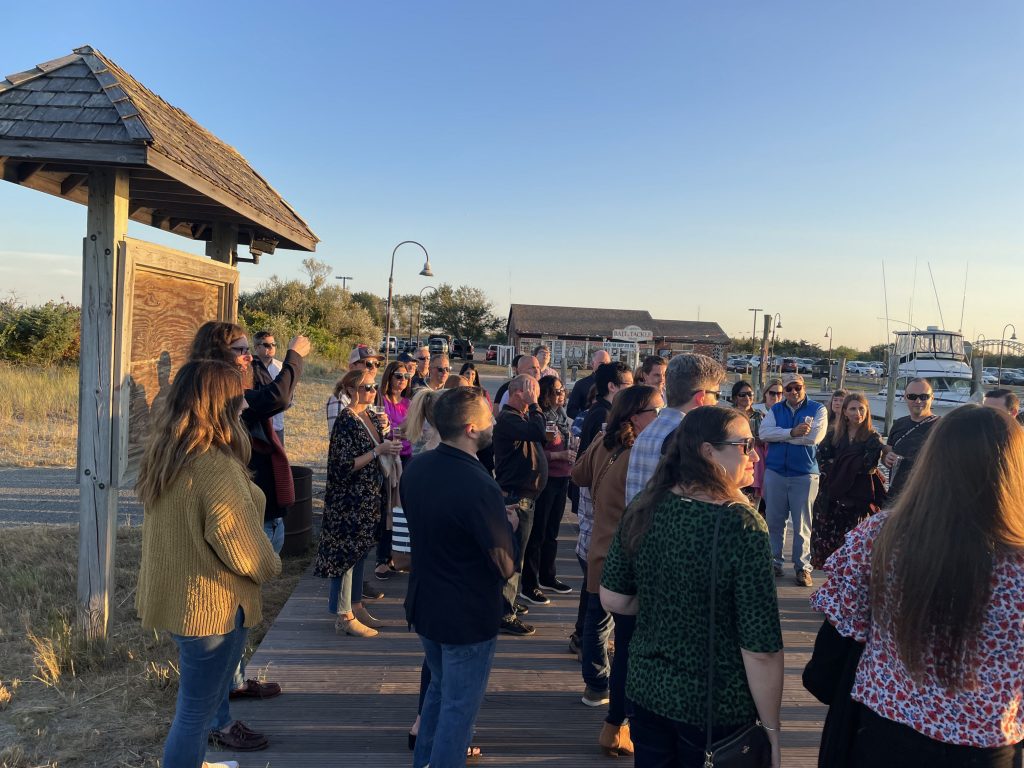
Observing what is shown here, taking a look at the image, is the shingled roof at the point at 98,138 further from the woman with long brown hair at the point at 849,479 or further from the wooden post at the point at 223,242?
the woman with long brown hair at the point at 849,479

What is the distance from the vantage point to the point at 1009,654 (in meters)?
1.78

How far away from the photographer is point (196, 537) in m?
2.73

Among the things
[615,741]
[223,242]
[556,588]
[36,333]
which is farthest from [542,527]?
[36,333]

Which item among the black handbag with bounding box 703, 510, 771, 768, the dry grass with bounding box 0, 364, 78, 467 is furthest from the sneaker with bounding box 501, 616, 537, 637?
the dry grass with bounding box 0, 364, 78, 467

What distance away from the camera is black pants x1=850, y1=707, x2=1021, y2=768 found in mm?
1798

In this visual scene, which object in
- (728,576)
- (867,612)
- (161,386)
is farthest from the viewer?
(161,386)

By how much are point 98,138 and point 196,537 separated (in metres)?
2.67

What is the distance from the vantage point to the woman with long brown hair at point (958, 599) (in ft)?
5.75

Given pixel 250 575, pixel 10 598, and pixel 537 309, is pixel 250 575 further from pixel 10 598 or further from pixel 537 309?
pixel 537 309

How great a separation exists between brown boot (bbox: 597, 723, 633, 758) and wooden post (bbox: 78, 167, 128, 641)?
3.30 m

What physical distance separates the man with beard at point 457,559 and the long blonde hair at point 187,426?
30.2 inches

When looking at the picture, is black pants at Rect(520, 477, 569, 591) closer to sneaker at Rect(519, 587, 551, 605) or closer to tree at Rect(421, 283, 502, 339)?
sneaker at Rect(519, 587, 551, 605)

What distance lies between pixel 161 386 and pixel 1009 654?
504 cm

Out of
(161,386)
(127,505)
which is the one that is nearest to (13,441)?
(127,505)
